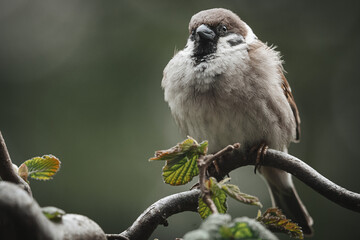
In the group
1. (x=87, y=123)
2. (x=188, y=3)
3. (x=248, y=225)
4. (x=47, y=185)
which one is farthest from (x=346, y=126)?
(x=248, y=225)

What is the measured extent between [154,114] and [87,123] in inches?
23.2

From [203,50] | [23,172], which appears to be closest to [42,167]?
[23,172]

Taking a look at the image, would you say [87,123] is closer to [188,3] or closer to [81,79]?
[81,79]

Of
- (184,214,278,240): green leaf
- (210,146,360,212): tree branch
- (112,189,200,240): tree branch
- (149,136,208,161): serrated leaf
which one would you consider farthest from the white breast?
(184,214,278,240): green leaf

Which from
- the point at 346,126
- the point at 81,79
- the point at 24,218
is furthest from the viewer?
the point at 346,126

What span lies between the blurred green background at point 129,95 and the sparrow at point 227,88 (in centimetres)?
112

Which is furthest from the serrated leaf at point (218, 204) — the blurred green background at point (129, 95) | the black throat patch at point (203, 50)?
the blurred green background at point (129, 95)

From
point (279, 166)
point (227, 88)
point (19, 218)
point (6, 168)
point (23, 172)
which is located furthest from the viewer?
point (227, 88)

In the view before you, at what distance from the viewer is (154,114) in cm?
372

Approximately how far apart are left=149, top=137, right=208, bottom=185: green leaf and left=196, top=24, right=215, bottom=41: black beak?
1.18m

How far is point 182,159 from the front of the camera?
34.8 inches

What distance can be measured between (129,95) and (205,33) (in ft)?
5.59

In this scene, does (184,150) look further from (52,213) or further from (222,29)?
(222,29)

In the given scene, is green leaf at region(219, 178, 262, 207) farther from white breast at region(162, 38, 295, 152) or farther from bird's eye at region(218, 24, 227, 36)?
bird's eye at region(218, 24, 227, 36)
